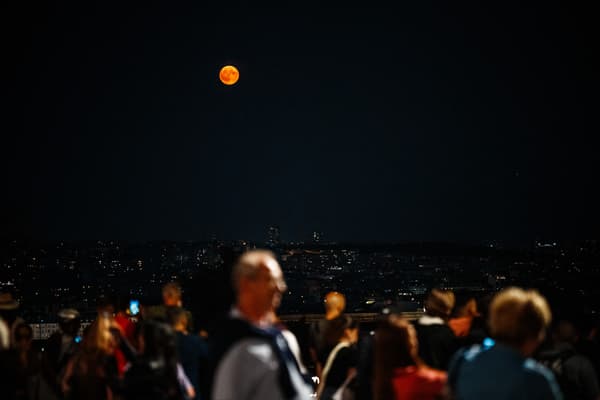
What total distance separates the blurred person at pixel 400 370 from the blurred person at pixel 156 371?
6.53 ft

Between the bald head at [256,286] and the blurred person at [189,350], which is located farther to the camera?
the blurred person at [189,350]

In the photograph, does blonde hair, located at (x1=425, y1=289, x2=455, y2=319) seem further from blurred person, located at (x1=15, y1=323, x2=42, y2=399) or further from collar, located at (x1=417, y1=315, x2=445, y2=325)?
blurred person, located at (x1=15, y1=323, x2=42, y2=399)

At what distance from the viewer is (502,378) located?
11.5ft

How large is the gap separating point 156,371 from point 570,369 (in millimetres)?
3499

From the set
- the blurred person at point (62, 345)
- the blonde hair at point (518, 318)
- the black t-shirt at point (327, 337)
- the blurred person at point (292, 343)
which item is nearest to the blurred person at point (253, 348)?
the blurred person at point (292, 343)

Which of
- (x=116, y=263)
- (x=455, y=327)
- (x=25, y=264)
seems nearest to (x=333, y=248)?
(x=116, y=263)

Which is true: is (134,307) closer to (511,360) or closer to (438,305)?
(438,305)

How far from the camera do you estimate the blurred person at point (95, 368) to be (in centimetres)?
632

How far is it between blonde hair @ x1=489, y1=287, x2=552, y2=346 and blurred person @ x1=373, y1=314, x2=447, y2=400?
71 cm

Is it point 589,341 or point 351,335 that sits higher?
point 351,335

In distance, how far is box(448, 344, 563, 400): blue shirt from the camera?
3434 mm

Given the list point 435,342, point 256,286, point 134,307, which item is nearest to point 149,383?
point 256,286

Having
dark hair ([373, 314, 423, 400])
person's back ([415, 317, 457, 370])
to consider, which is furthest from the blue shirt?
person's back ([415, 317, 457, 370])

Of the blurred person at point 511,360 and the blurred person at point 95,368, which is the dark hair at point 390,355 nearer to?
the blurred person at point 511,360
